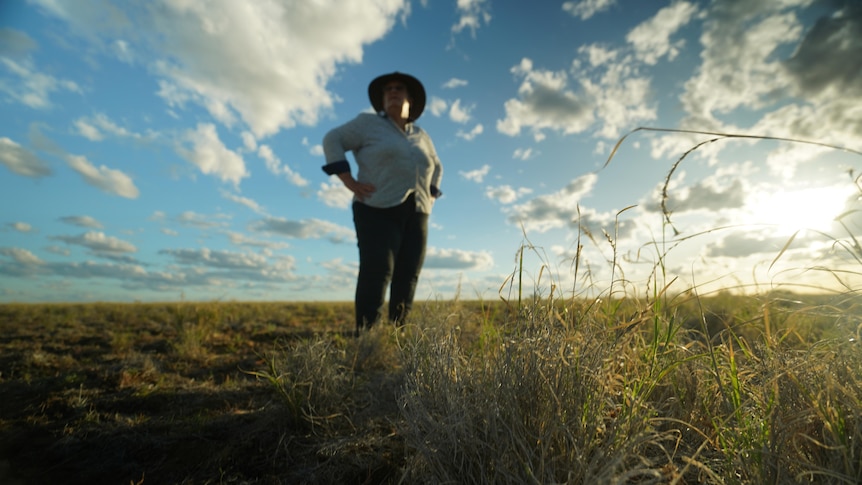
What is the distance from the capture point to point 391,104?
14.2 feet

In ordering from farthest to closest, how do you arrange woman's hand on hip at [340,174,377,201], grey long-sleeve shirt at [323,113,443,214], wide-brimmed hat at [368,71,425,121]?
wide-brimmed hat at [368,71,425,121], grey long-sleeve shirt at [323,113,443,214], woman's hand on hip at [340,174,377,201]

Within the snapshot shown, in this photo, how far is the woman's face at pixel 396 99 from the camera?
170 inches

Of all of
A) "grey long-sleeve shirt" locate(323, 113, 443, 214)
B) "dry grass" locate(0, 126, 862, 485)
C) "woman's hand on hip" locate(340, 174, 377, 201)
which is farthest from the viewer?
"grey long-sleeve shirt" locate(323, 113, 443, 214)

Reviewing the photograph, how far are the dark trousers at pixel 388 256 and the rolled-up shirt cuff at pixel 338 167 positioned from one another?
1.13 ft

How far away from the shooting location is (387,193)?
3826 mm

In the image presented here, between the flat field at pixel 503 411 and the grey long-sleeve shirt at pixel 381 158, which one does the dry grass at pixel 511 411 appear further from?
the grey long-sleeve shirt at pixel 381 158

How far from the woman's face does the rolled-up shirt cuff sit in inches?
39.3

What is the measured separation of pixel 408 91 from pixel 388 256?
226 cm

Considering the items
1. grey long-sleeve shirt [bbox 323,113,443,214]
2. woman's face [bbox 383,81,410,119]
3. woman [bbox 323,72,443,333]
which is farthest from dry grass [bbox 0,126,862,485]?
woman's face [bbox 383,81,410,119]

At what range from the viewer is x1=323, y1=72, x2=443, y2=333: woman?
3.63 m

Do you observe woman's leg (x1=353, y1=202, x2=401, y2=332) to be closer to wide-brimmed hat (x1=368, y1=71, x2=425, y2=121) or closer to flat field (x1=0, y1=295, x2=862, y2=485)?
flat field (x1=0, y1=295, x2=862, y2=485)

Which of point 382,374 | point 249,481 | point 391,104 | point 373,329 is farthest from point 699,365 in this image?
point 391,104

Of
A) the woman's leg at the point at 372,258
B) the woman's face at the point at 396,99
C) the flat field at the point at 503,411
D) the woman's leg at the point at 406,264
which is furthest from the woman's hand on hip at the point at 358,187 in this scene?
the flat field at the point at 503,411

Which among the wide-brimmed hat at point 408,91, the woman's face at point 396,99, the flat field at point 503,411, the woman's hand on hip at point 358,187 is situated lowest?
the flat field at point 503,411
